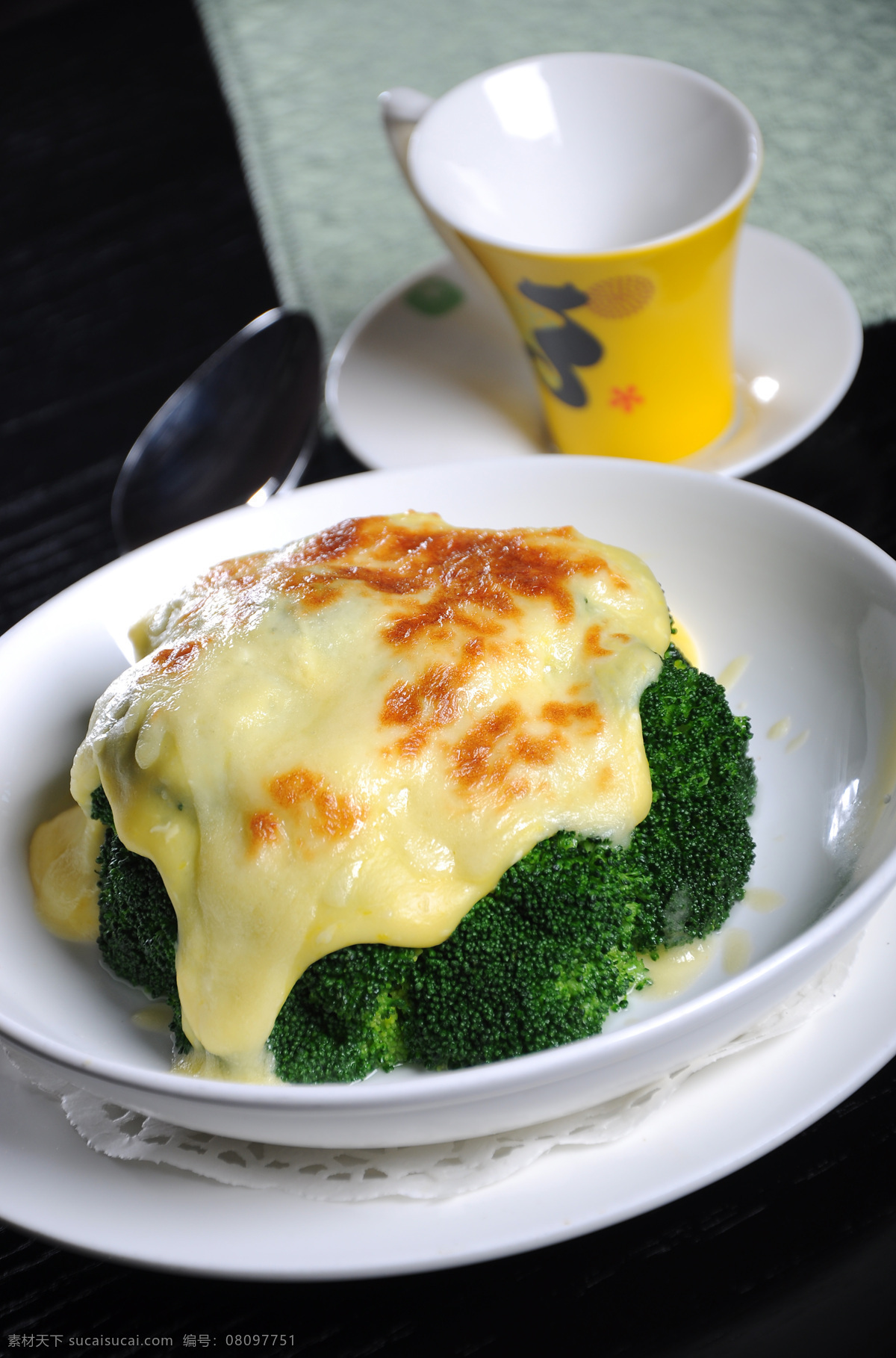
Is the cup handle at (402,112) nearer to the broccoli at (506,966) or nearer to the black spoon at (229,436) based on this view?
the black spoon at (229,436)

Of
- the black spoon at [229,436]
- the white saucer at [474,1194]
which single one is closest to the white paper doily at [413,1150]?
the white saucer at [474,1194]

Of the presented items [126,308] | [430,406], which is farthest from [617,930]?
[126,308]

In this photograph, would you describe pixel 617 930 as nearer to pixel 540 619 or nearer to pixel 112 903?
pixel 540 619

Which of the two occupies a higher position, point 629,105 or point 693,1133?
point 629,105

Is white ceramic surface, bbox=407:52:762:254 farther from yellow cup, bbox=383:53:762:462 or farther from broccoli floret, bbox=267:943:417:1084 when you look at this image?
broccoli floret, bbox=267:943:417:1084

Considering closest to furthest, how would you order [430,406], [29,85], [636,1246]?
[636,1246], [430,406], [29,85]

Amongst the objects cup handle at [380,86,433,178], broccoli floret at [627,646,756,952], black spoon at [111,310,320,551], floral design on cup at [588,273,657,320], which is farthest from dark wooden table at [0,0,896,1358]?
cup handle at [380,86,433,178]

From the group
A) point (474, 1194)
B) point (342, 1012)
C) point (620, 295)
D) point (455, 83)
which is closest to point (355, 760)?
point (342, 1012)

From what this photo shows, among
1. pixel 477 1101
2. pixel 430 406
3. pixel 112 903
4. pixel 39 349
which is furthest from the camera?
pixel 39 349
